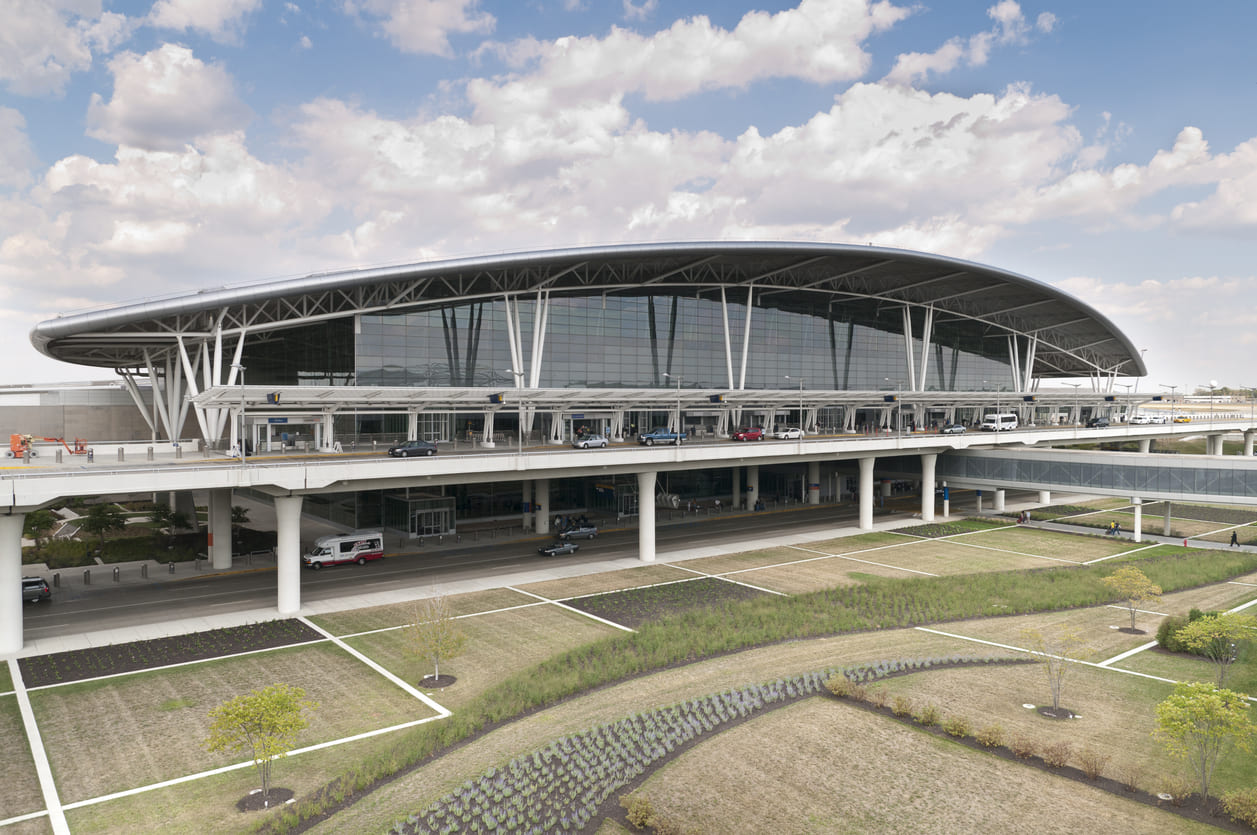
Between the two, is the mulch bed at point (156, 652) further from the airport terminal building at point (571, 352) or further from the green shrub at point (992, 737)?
the green shrub at point (992, 737)

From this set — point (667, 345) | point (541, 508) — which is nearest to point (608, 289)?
point (667, 345)

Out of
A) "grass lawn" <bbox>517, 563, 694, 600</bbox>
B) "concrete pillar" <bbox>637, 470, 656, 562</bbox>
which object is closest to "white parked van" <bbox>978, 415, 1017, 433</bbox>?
"concrete pillar" <bbox>637, 470, 656, 562</bbox>

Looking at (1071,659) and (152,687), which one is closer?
(152,687)

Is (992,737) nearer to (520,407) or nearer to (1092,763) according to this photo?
(1092,763)

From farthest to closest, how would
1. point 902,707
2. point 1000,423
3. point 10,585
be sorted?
point 1000,423
point 10,585
point 902,707

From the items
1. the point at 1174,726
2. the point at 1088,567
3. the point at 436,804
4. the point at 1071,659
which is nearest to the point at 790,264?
the point at 1088,567

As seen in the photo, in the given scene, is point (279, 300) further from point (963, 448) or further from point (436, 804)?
point (963, 448)

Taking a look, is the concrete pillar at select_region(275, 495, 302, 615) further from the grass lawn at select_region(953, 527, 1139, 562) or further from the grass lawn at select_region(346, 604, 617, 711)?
the grass lawn at select_region(953, 527, 1139, 562)
